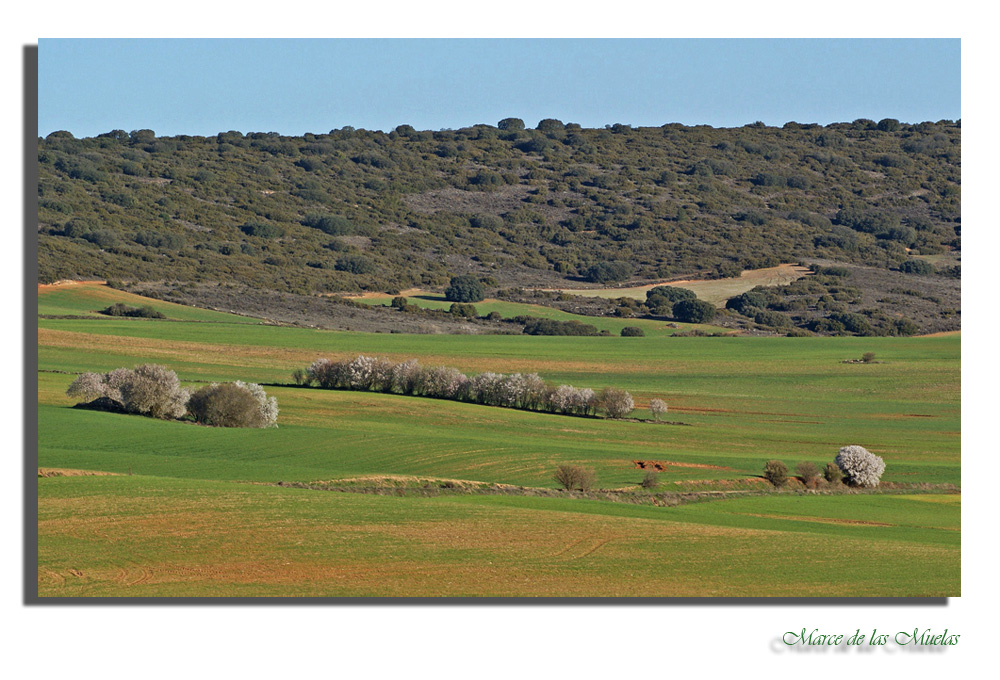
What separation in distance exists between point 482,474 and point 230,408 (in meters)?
7.38

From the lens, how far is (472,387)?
108 ft

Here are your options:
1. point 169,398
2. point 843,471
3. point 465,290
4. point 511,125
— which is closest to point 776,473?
point 843,471

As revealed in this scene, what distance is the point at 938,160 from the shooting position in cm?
4575

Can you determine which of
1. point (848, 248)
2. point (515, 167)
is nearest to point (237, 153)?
point (515, 167)

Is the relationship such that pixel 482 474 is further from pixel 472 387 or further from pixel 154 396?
pixel 472 387

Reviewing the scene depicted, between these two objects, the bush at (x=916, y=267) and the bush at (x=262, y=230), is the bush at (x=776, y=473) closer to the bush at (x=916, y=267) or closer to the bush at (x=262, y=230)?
the bush at (x=916, y=267)

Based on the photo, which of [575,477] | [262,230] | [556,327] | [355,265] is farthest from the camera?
[262,230]

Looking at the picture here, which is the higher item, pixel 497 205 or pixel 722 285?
pixel 497 205

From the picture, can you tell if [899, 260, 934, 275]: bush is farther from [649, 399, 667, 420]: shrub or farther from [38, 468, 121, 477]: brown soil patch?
[38, 468, 121, 477]: brown soil patch

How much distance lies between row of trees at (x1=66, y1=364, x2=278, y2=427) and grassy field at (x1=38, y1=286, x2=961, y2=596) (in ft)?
2.34

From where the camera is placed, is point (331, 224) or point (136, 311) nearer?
point (136, 311)

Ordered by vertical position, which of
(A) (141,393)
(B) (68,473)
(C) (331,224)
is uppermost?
(C) (331,224)

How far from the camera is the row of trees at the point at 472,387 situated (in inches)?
1288

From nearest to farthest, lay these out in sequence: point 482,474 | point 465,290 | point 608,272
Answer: point 482,474 → point 465,290 → point 608,272
